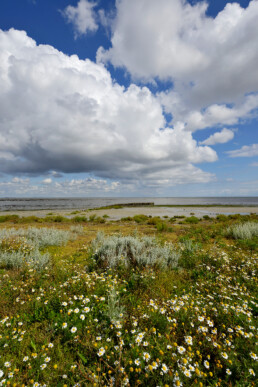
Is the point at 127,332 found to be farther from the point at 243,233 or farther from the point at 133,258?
the point at 243,233

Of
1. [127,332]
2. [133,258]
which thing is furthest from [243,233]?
[127,332]

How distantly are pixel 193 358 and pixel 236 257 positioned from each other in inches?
178

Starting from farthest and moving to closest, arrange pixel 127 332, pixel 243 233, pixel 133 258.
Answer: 1. pixel 243 233
2. pixel 133 258
3. pixel 127 332

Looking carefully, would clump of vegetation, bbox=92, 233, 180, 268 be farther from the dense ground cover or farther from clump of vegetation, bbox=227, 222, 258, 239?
clump of vegetation, bbox=227, 222, 258, 239

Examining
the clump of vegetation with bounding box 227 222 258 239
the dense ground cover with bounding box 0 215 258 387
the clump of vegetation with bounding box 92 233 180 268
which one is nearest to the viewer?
the dense ground cover with bounding box 0 215 258 387

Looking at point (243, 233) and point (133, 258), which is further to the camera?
point (243, 233)

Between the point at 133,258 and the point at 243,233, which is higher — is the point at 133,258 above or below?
below

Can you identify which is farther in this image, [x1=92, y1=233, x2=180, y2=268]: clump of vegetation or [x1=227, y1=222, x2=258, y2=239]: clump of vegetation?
[x1=227, y1=222, x2=258, y2=239]: clump of vegetation

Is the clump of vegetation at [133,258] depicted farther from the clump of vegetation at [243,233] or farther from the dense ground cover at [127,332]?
the clump of vegetation at [243,233]

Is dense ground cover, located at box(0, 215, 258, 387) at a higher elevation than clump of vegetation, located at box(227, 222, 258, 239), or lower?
lower

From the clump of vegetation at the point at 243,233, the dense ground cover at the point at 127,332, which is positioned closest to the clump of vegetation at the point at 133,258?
the dense ground cover at the point at 127,332

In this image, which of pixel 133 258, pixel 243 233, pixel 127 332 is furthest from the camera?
pixel 243 233

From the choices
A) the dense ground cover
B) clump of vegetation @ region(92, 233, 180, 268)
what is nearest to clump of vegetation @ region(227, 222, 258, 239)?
the dense ground cover

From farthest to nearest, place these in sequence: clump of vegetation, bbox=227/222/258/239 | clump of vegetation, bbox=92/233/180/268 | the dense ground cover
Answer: clump of vegetation, bbox=227/222/258/239
clump of vegetation, bbox=92/233/180/268
the dense ground cover
